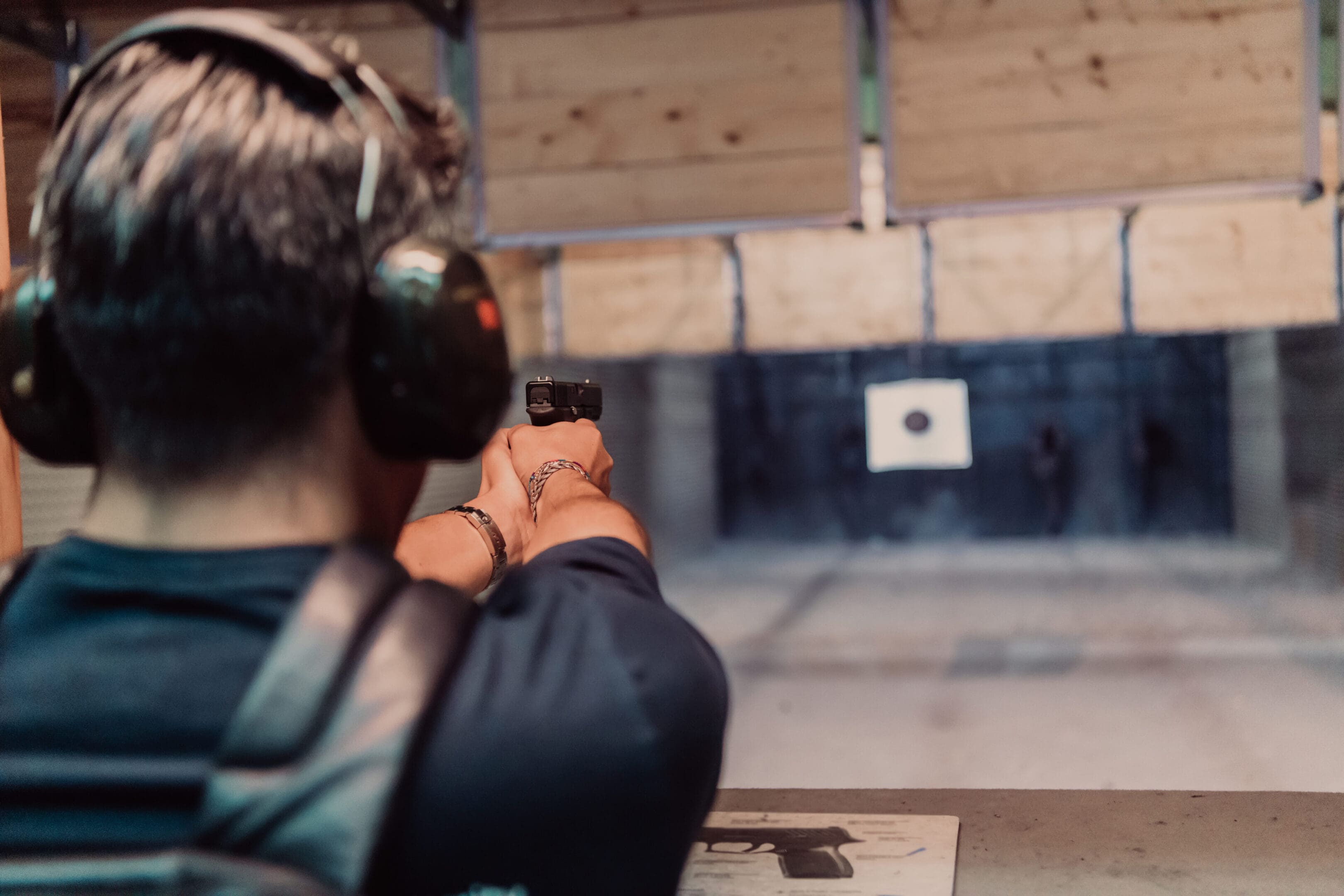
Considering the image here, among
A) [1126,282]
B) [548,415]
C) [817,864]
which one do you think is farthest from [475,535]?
[1126,282]

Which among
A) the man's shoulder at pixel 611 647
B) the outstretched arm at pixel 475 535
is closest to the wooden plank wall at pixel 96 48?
the outstretched arm at pixel 475 535

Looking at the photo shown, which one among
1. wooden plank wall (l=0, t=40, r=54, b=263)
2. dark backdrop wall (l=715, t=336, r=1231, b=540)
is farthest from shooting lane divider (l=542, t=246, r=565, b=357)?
dark backdrop wall (l=715, t=336, r=1231, b=540)

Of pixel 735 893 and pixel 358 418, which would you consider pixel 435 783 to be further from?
pixel 735 893

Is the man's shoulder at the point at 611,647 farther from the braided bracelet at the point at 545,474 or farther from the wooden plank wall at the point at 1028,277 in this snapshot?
the wooden plank wall at the point at 1028,277

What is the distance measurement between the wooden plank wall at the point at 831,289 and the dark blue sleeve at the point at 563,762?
17.2 ft

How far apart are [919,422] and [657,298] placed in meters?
6.15

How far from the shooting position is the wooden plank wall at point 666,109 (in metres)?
4.16

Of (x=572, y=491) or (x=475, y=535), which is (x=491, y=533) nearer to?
(x=475, y=535)

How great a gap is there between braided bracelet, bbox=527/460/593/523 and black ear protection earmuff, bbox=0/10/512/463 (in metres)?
0.34

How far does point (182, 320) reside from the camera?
64 cm

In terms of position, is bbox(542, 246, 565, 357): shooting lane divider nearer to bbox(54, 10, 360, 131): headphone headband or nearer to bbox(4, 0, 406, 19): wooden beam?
bbox(4, 0, 406, 19): wooden beam

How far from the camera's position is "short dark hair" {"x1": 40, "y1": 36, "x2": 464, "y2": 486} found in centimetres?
64

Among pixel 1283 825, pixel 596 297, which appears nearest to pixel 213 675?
pixel 1283 825

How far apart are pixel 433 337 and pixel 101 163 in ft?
0.69
